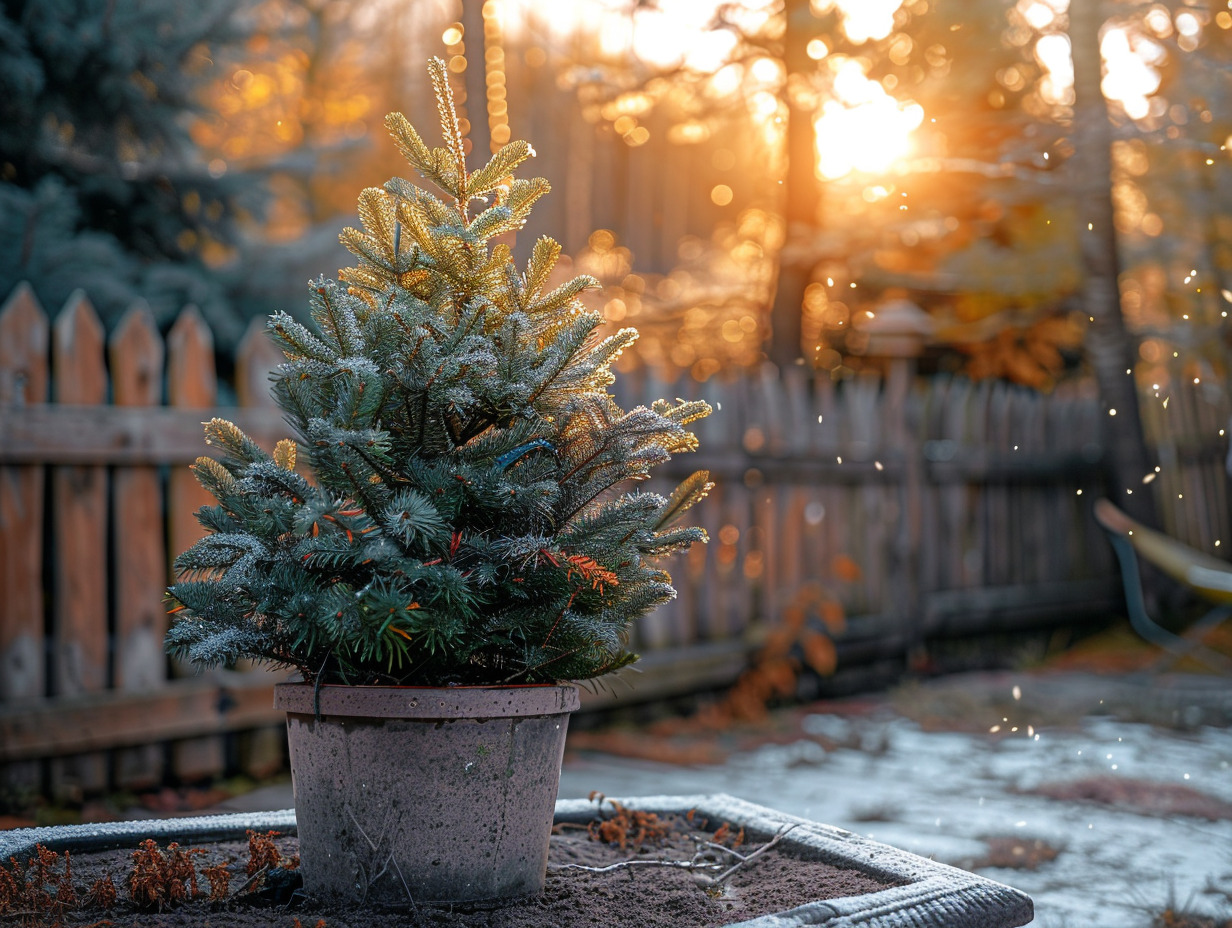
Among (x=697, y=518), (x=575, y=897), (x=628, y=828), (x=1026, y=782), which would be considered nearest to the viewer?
(x=575, y=897)

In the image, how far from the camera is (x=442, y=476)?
Result: 5.98 feet

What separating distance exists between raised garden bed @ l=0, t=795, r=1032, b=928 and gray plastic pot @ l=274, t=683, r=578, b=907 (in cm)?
5

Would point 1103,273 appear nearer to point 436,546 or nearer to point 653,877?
point 653,877

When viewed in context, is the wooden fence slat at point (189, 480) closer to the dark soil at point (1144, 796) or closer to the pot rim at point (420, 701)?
the pot rim at point (420, 701)

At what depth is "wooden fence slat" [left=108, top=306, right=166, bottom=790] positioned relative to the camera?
155 inches

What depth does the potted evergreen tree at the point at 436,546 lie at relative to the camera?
5.82 feet

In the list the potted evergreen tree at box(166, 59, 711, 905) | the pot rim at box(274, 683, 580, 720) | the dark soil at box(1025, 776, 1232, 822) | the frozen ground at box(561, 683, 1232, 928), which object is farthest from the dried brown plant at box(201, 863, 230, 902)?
the dark soil at box(1025, 776, 1232, 822)

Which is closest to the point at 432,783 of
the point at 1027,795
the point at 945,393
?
the point at 1027,795

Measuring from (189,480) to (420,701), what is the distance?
8.79 feet

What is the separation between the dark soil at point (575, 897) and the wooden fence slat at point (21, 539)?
1.81m

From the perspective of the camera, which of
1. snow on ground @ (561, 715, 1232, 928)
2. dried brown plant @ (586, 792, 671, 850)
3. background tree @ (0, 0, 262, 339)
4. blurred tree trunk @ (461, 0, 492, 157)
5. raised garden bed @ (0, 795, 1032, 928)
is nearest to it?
raised garden bed @ (0, 795, 1032, 928)

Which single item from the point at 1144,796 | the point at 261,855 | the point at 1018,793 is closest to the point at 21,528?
the point at 261,855

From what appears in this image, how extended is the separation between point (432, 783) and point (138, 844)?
83 centimetres

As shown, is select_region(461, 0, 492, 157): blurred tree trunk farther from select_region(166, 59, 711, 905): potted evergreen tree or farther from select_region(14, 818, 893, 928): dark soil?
select_region(14, 818, 893, 928): dark soil
